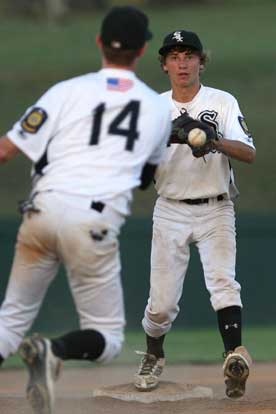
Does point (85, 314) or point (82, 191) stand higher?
point (82, 191)

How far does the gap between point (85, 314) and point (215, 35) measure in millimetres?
25677

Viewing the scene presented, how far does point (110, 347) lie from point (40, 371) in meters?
0.46

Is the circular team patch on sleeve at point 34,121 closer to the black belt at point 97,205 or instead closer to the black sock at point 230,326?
the black belt at point 97,205

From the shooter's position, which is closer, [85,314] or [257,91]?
[85,314]

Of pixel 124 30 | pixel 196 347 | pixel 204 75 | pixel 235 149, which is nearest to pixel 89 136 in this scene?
pixel 124 30

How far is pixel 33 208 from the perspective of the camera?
580 cm

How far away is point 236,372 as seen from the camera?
24.3 ft

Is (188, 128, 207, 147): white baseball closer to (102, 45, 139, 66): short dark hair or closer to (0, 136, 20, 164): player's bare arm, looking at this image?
(102, 45, 139, 66): short dark hair

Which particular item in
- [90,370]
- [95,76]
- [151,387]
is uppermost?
[95,76]

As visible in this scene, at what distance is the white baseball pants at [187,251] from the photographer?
25.1 ft

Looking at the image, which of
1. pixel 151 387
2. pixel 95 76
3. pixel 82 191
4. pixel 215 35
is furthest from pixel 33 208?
pixel 215 35

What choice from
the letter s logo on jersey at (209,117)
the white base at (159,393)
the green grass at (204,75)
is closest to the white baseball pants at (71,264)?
the letter s logo on jersey at (209,117)

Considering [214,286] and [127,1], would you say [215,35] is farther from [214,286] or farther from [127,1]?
[214,286]

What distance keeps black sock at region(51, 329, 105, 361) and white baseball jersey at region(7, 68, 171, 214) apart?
62 cm
